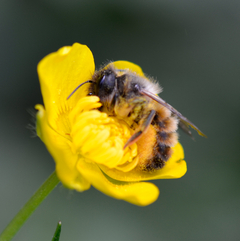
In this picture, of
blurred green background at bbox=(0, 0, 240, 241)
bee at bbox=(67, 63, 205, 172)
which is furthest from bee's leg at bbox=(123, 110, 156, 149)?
blurred green background at bbox=(0, 0, 240, 241)

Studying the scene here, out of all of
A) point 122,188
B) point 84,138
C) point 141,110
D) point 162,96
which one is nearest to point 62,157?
point 84,138

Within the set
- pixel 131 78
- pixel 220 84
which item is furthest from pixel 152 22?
pixel 131 78

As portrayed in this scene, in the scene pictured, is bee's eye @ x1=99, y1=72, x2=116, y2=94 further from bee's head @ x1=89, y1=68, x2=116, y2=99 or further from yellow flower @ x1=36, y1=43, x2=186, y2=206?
yellow flower @ x1=36, y1=43, x2=186, y2=206

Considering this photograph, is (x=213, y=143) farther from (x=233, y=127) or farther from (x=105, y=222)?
(x=105, y=222)

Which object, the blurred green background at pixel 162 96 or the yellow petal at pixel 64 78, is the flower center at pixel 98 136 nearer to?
the yellow petal at pixel 64 78

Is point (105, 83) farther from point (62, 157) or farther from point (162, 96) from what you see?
point (162, 96)

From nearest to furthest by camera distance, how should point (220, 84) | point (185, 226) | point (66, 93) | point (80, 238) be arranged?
point (66, 93)
point (80, 238)
point (185, 226)
point (220, 84)
